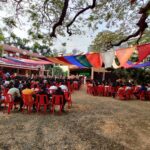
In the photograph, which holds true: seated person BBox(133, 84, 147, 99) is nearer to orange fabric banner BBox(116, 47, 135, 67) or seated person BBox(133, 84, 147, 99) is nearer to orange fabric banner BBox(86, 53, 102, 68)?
orange fabric banner BBox(86, 53, 102, 68)

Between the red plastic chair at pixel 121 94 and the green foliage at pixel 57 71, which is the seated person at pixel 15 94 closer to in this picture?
the red plastic chair at pixel 121 94

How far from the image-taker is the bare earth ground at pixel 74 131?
20.4 ft

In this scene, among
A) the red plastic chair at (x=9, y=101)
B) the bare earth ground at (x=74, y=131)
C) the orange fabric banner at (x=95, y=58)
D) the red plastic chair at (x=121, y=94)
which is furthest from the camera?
the red plastic chair at (x=121, y=94)

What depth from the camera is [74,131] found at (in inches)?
297

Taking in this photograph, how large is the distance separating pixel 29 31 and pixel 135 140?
692 centimetres

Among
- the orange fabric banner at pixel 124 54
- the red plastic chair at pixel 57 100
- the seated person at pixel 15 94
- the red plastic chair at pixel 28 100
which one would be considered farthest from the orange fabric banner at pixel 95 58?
the seated person at pixel 15 94

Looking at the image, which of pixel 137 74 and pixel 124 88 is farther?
pixel 137 74

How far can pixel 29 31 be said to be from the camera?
454 inches

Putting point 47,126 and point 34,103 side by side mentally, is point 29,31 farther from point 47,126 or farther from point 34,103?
point 47,126

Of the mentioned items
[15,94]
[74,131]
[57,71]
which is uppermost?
[57,71]

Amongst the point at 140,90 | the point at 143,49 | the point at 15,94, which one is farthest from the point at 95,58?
the point at 140,90

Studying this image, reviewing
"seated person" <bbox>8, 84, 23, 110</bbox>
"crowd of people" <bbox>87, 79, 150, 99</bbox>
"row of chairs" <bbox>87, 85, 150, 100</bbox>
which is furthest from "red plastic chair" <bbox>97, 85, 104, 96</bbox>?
"seated person" <bbox>8, 84, 23, 110</bbox>

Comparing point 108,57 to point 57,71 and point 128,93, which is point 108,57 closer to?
point 128,93

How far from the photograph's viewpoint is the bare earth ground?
6227 mm
